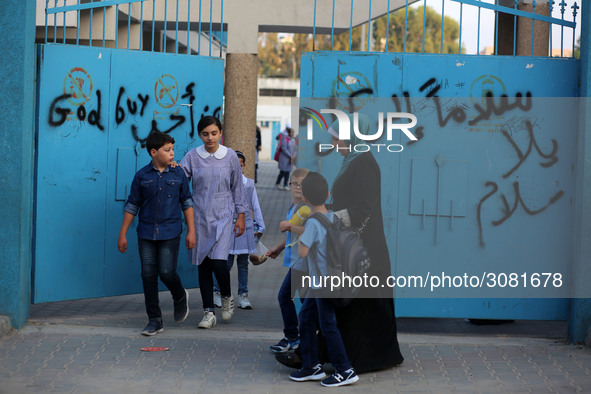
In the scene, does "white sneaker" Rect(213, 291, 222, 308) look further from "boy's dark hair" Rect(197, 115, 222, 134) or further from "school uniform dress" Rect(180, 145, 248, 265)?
"boy's dark hair" Rect(197, 115, 222, 134)

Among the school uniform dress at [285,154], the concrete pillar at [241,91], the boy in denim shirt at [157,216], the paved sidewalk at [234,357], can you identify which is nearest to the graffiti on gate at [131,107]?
the boy in denim shirt at [157,216]

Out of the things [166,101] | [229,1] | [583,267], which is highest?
[229,1]

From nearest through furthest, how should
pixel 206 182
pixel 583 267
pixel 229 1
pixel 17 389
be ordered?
1. pixel 17 389
2. pixel 583 267
3. pixel 206 182
4. pixel 229 1

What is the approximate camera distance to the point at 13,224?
7.02 metres

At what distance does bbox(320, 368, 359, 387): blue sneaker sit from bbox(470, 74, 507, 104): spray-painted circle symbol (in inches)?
103

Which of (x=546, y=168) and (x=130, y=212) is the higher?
(x=546, y=168)

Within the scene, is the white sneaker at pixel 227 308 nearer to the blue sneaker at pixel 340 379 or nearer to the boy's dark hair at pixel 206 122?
the boy's dark hair at pixel 206 122

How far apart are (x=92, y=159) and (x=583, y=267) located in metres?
4.14

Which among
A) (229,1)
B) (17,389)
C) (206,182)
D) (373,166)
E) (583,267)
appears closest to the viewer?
(17,389)

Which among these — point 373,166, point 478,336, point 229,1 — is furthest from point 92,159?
point 229,1

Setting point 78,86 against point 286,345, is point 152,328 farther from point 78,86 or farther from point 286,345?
point 78,86

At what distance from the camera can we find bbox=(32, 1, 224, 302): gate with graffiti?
7305 millimetres

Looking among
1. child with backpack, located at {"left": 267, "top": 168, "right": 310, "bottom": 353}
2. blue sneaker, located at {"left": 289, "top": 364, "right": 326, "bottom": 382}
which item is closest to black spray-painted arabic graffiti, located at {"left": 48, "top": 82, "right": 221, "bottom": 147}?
child with backpack, located at {"left": 267, "top": 168, "right": 310, "bottom": 353}

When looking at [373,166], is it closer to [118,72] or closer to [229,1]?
[118,72]
